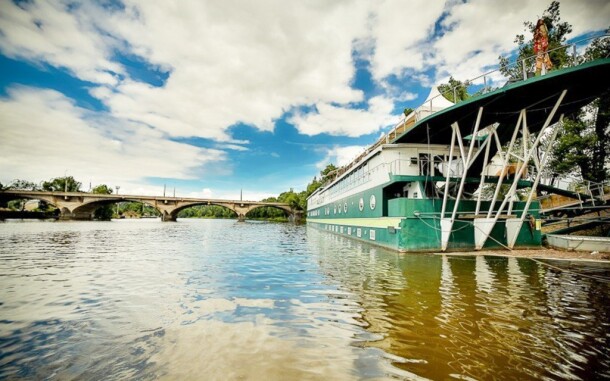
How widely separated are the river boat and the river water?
562 centimetres

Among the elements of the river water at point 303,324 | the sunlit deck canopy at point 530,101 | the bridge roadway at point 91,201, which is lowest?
the river water at point 303,324

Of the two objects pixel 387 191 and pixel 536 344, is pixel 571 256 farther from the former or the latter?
pixel 536 344

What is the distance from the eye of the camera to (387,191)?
21016mm

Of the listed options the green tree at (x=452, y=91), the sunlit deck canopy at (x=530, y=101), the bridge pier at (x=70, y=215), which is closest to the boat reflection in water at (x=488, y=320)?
the sunlit deck canopy at (x=530, y=101)

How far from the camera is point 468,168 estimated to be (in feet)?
58.1

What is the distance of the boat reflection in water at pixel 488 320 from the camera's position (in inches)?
167

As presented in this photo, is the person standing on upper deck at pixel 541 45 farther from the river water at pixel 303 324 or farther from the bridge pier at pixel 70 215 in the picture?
the bridge pier at pixel 70 215

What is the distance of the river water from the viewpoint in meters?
4.18

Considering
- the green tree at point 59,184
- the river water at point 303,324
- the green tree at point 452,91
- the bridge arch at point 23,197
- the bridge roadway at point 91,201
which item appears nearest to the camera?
the river water at point 303,324

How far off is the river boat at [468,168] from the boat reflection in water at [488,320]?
5331mm

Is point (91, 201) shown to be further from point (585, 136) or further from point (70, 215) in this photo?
point (585, 136)

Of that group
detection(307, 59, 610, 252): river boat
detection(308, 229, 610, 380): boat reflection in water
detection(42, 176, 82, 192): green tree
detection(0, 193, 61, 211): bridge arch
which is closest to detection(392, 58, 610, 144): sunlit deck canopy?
detection(307, 59, 610, 252): river boat

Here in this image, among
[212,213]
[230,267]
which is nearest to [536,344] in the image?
[230,267]

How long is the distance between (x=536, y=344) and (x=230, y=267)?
10755 millimetres
